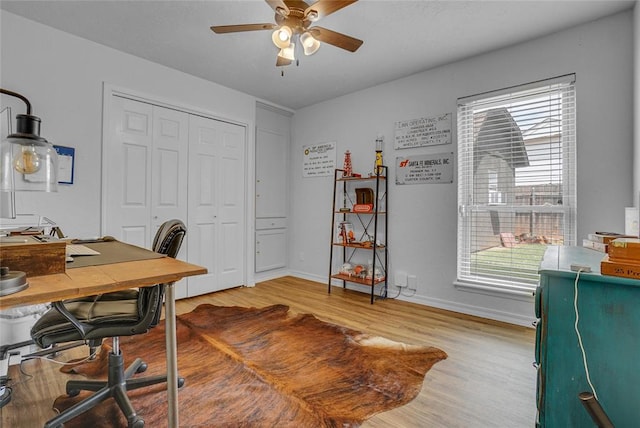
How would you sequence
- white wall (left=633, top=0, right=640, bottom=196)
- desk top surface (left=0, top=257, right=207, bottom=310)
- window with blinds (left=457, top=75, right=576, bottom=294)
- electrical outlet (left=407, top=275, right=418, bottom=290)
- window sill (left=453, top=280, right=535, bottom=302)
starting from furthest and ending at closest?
electrical outlet (left=407, top=275, right=418, bottom=290)
window sill (left=453, top=280, right=535, bottom=302)
window with blinds (left=457, top=75, right=576, bottom=294)
white wall (left=633, top=0, right=640, bottom=196)
desk top surface (left=0, top=257, right=207, bottom=310)

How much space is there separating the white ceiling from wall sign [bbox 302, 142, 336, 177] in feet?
3.36

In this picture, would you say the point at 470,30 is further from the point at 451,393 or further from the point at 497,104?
the point at 451,393

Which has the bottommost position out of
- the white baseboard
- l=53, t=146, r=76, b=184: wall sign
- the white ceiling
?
the white baseboard

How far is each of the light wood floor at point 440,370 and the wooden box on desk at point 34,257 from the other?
3.17ft

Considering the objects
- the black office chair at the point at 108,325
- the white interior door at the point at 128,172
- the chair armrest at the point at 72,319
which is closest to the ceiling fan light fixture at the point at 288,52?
the black office chair at the point at 108,325

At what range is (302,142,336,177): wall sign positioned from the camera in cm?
414

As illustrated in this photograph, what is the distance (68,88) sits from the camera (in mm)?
2621

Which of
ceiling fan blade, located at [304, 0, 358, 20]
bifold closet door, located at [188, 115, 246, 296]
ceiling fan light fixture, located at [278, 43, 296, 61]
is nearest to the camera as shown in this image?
ceiling fan blade, located at [304, 0, 358, 20]

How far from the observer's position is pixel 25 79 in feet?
7.92

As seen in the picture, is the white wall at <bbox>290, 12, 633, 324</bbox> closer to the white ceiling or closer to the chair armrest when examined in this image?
the white ceiling

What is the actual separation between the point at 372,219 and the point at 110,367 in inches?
114

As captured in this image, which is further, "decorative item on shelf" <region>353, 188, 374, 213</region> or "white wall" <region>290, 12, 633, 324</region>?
"decorative item on shelf" <region>353, 188, 374, 213</region>

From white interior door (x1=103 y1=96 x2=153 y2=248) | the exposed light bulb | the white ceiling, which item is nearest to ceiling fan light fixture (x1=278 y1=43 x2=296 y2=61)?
the white ceiling

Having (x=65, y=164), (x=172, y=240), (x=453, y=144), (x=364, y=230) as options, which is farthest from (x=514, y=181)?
(x=65, y=164)
